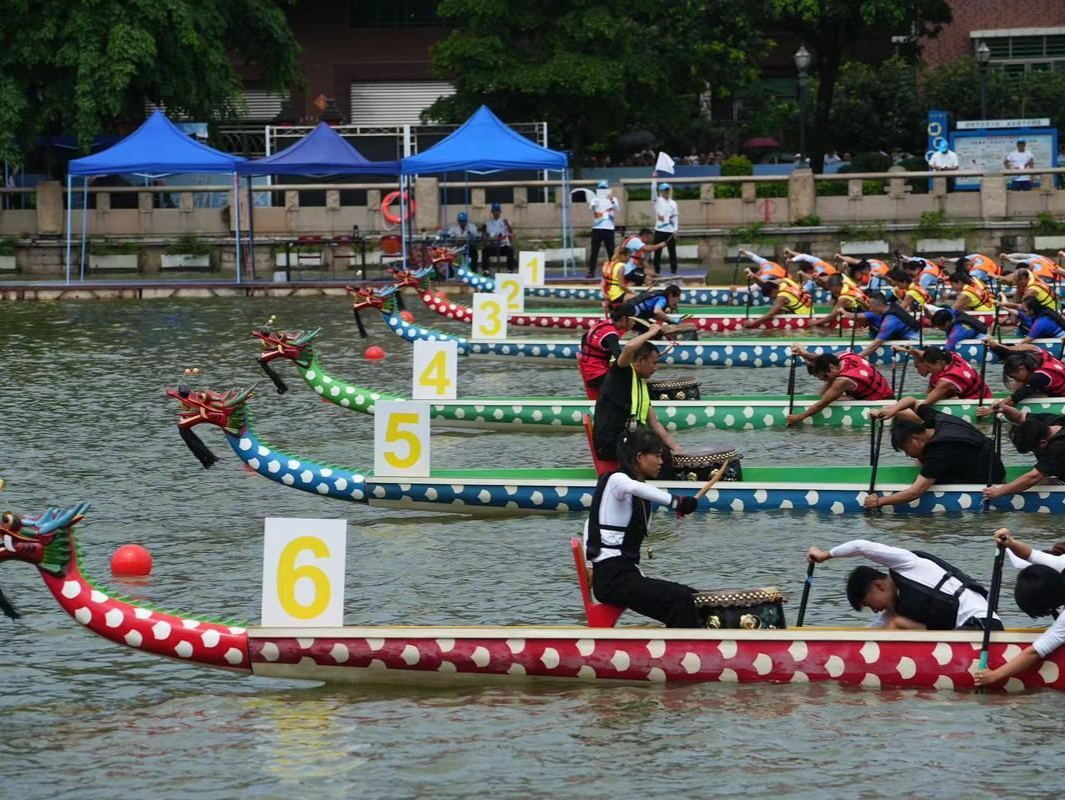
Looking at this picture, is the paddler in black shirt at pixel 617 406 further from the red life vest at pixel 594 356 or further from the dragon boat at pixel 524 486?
the red life vest at pixel 594 356

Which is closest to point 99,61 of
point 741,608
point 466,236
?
point 466,236

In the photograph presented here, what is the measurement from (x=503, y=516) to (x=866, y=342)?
33.7ft

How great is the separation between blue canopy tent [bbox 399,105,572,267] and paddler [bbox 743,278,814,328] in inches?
305

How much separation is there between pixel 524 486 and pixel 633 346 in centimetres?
199

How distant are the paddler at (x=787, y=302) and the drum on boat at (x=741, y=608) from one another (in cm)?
1677

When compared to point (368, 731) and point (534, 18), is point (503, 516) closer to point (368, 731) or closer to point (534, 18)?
point (368, 731)

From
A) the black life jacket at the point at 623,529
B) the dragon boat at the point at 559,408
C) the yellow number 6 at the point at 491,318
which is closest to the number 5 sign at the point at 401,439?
the dragon boat at the point at 559,408

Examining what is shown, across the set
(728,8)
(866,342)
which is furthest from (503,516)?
(728,8)

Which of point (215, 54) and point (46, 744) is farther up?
point (215, 54)

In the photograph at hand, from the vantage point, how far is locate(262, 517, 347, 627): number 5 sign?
11.1 m

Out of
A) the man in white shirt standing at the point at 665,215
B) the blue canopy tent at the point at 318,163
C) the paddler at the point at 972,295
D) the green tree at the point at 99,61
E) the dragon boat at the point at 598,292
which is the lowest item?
the dragon boat at the point at 598,292

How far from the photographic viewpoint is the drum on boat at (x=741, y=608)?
11352mm

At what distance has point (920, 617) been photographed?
438 inches

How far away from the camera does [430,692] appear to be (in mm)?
11398
